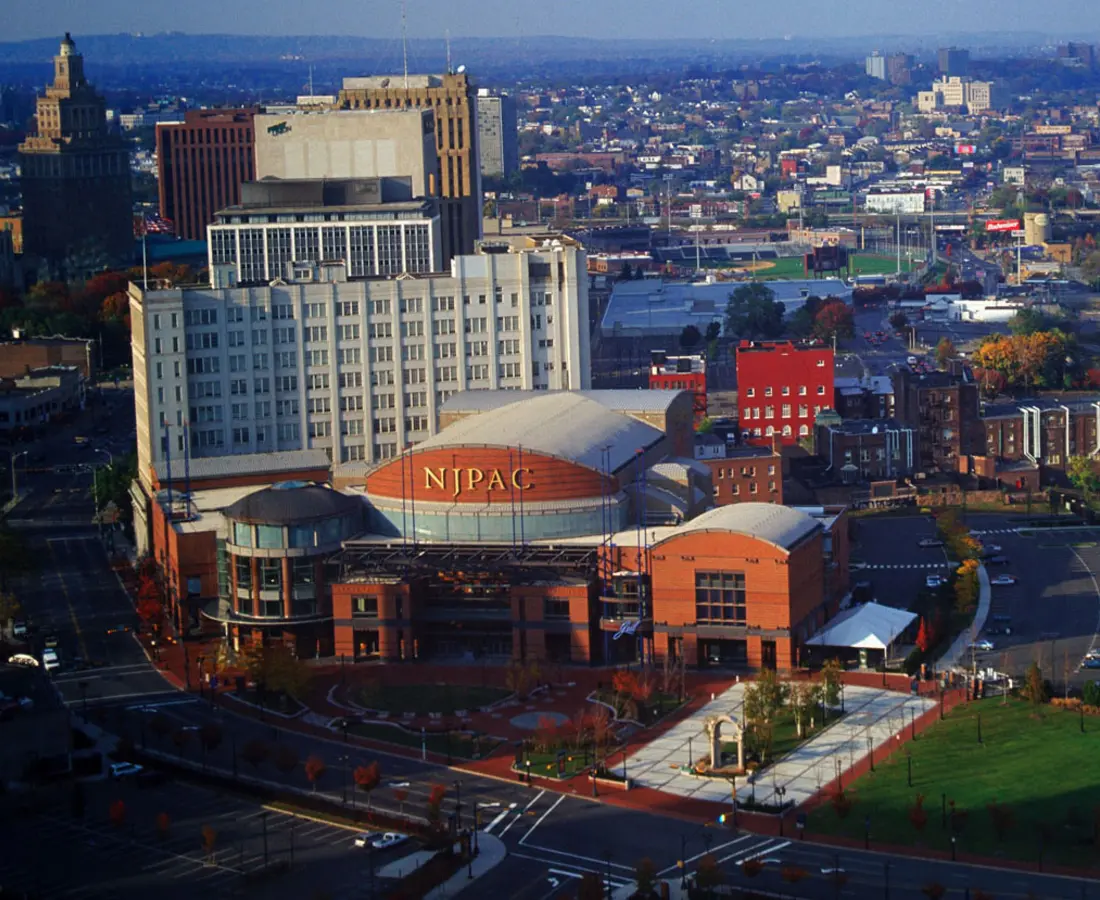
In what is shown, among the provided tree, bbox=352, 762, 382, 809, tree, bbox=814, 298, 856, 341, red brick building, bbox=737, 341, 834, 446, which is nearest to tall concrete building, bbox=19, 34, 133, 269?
tree, bbox=814, 298, 856, 341

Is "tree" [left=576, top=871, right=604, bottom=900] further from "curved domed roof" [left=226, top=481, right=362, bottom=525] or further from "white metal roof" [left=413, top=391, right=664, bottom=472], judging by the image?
"white metal roof" [left=413, top=391, right=664, bottom=472]

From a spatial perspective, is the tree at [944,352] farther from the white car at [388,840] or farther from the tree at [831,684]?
the white car at [388,840]

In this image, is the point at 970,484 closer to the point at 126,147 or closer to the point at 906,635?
the point at 906,635

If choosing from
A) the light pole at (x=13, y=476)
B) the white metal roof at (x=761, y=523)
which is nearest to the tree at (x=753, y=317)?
the light pole at (x=13, y=476)

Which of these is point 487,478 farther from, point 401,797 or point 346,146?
point 346,146

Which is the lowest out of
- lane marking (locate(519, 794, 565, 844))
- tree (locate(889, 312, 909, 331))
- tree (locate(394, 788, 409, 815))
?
tree (locate(889, 312, 909, 331))

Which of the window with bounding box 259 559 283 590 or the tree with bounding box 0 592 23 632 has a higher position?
the window with bounding box 259 559 283 590

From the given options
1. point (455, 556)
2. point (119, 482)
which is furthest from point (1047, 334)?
point (455, 556)
